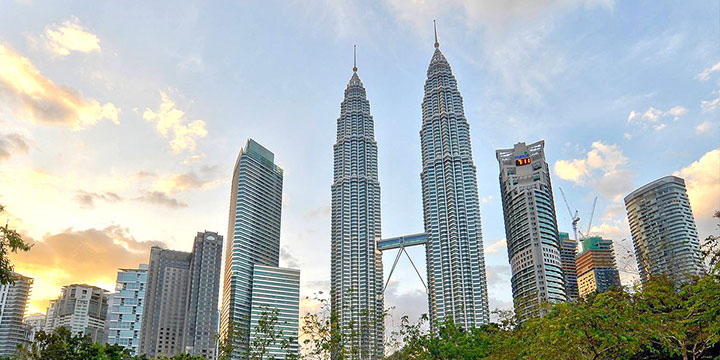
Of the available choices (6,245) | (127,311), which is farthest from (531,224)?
(6,245)

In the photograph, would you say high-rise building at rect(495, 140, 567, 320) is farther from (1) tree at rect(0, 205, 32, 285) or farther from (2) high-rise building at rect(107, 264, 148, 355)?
(1) tree at rect(0, 205, 32, 285)

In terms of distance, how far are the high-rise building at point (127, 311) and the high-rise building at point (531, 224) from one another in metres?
117

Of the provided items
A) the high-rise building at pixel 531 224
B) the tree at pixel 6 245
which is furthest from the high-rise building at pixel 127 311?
the tree at pixel 6 245

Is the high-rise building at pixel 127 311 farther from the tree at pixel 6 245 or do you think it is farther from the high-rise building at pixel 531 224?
the tree at pixel 6 245

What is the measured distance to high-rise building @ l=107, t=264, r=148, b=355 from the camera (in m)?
162

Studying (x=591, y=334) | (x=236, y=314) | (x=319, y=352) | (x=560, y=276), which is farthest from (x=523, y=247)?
(x=591, y=334)

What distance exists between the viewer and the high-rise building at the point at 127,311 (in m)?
162

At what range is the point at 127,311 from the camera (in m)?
167

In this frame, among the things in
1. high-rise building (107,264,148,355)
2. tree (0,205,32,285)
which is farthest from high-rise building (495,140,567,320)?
tree (0,205,32,285)

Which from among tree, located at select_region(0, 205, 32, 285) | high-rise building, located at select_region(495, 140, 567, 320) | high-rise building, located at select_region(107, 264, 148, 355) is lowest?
tree, located at select_region(0, 205, 32, 285)

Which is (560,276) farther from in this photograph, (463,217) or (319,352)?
(319,352)

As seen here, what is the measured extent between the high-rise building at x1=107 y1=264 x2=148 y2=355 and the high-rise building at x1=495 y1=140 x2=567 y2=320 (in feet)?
383

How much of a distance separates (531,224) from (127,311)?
130 metres

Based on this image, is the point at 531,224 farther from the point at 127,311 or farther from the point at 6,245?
the point at 6,245
